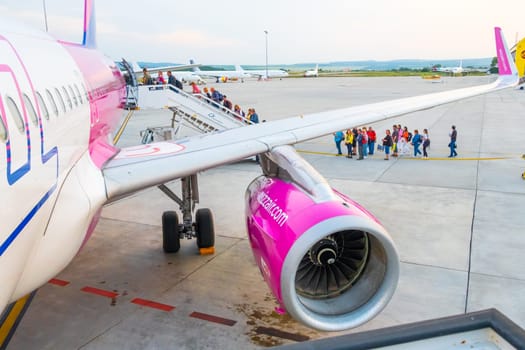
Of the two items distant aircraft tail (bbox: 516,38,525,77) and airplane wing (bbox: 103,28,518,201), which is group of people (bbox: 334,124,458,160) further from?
airplane wing (bbox: 103,28,518,201)

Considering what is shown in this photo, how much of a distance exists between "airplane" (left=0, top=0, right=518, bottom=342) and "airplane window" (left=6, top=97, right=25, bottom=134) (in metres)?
0.01

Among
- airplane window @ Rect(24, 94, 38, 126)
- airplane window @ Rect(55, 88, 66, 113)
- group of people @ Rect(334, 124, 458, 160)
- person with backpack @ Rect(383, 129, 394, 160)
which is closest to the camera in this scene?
airplane window @ Rect(24, 94, 38, 126)

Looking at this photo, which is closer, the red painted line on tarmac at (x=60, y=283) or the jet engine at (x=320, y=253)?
the jet engine at (x=320, y=253)

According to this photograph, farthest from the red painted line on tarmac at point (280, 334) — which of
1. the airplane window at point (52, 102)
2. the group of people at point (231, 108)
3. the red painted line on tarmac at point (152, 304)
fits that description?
the group of people at point (231, 108)

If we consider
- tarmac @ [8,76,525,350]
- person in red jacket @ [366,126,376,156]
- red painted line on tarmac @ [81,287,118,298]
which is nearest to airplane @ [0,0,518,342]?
tarmac @ [8,76,525,350]

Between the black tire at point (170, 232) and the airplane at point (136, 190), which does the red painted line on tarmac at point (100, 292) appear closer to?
the black tire at point (170, 232)

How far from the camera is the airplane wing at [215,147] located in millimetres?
6207

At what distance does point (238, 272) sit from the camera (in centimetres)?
838

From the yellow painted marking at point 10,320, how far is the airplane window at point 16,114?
311 centimetres

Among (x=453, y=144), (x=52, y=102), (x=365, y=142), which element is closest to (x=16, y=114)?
(x=52, y=102)

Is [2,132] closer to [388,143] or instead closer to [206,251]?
[206,251]

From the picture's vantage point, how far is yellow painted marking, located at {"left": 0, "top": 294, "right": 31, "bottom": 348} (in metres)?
6.51

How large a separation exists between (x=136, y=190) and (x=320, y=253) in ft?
8.15

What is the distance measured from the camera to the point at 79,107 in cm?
718
